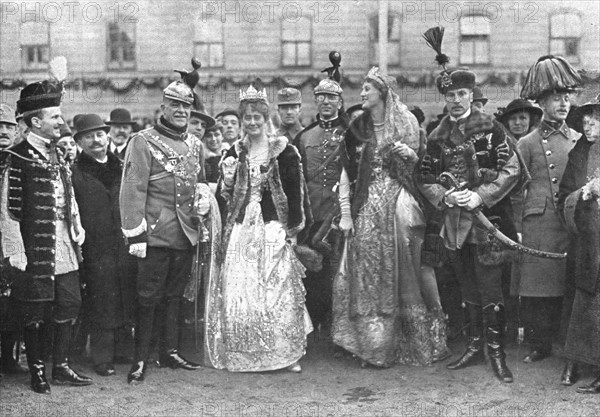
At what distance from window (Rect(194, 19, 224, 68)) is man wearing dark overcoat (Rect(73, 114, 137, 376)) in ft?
27.4

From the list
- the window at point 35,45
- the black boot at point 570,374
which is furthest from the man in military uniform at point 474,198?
the window at point 35,45

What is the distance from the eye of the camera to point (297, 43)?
46.3 ft

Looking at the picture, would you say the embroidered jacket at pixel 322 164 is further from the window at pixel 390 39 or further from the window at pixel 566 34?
the window at pixel 566 34

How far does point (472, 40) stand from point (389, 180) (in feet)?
31.2

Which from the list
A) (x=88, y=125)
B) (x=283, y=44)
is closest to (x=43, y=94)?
(x=88, y=125)

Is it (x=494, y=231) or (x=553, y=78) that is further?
(x=553, y=78)

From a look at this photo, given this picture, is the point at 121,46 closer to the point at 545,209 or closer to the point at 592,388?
the point at 545,209

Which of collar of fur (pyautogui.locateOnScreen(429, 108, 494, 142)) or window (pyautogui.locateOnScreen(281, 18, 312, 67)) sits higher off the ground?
window (pyautogui.locateOnScreen(281, 18, 312, 67))

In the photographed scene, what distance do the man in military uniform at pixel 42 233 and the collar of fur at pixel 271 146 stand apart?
1300 mm

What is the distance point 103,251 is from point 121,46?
896 centimetres

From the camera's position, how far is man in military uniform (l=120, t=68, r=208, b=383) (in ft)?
17.1

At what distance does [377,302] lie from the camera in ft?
17.6

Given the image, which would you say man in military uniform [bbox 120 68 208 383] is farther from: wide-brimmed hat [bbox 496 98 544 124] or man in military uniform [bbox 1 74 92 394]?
wide-brimmed hat [bbox 496 98 544 124]

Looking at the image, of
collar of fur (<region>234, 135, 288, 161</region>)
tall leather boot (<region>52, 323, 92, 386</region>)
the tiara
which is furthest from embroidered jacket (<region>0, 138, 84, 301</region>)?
the tiara
